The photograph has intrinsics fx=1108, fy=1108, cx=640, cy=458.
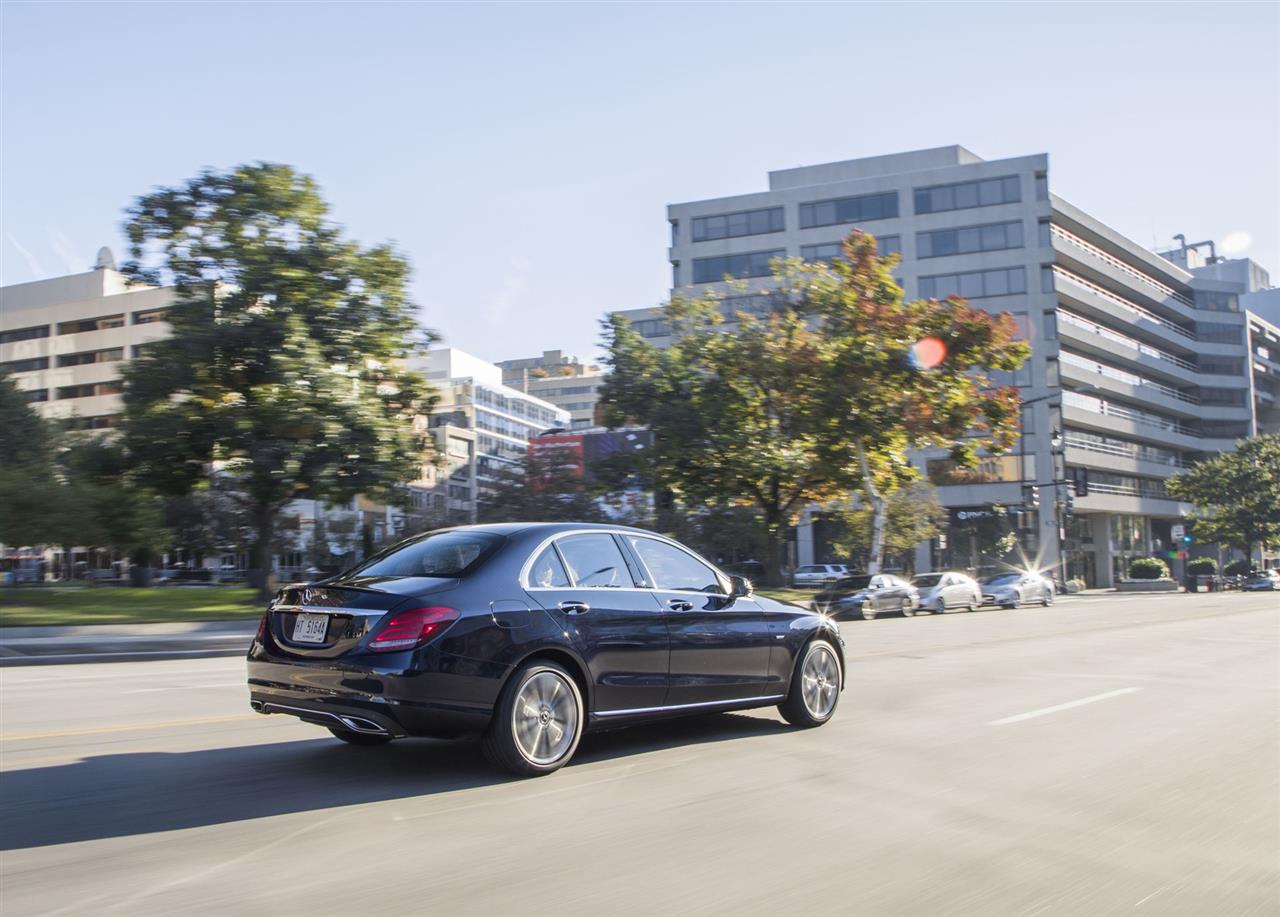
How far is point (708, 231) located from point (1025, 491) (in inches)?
1235

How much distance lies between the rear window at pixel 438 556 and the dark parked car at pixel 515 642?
0.01 m

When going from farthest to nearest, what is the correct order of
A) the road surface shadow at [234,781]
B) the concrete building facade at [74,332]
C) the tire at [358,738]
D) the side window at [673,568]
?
the concrete building facade at [74,332] < the side window at [673,568] < the tire at [358,738] < the road surface shadow at [234,781]

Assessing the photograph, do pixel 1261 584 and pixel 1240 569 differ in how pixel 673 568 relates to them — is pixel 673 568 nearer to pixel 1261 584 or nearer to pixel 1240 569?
pixel 1261 584

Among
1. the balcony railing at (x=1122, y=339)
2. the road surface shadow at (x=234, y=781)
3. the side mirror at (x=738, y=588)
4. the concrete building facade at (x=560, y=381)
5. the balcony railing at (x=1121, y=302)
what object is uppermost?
the concrete building facade at (x=560, y=381)

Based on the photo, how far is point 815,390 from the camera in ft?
110

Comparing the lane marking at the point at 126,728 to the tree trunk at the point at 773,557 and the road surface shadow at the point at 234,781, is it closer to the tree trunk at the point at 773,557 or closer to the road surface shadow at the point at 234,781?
the road surface shadow at the point at 234,781

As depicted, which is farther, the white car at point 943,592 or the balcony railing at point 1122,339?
the balcony railing at point 1122,339

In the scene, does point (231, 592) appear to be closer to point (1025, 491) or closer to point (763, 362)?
point (763, 362)

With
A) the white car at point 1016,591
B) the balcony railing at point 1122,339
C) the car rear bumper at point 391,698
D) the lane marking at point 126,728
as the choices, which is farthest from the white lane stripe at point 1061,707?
the balcony railing at point 1122,339

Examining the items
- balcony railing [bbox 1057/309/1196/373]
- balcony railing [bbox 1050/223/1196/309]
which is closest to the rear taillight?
balcony railing [bbox 1057/309/1196/373]

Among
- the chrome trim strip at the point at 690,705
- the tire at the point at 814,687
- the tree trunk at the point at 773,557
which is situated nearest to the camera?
the chrome trim strip at the point at 690,705

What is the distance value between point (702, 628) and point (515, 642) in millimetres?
1624

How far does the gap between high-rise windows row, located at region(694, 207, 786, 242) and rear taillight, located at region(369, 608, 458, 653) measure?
6824 cm

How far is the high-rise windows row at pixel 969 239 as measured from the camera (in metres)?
66.6
